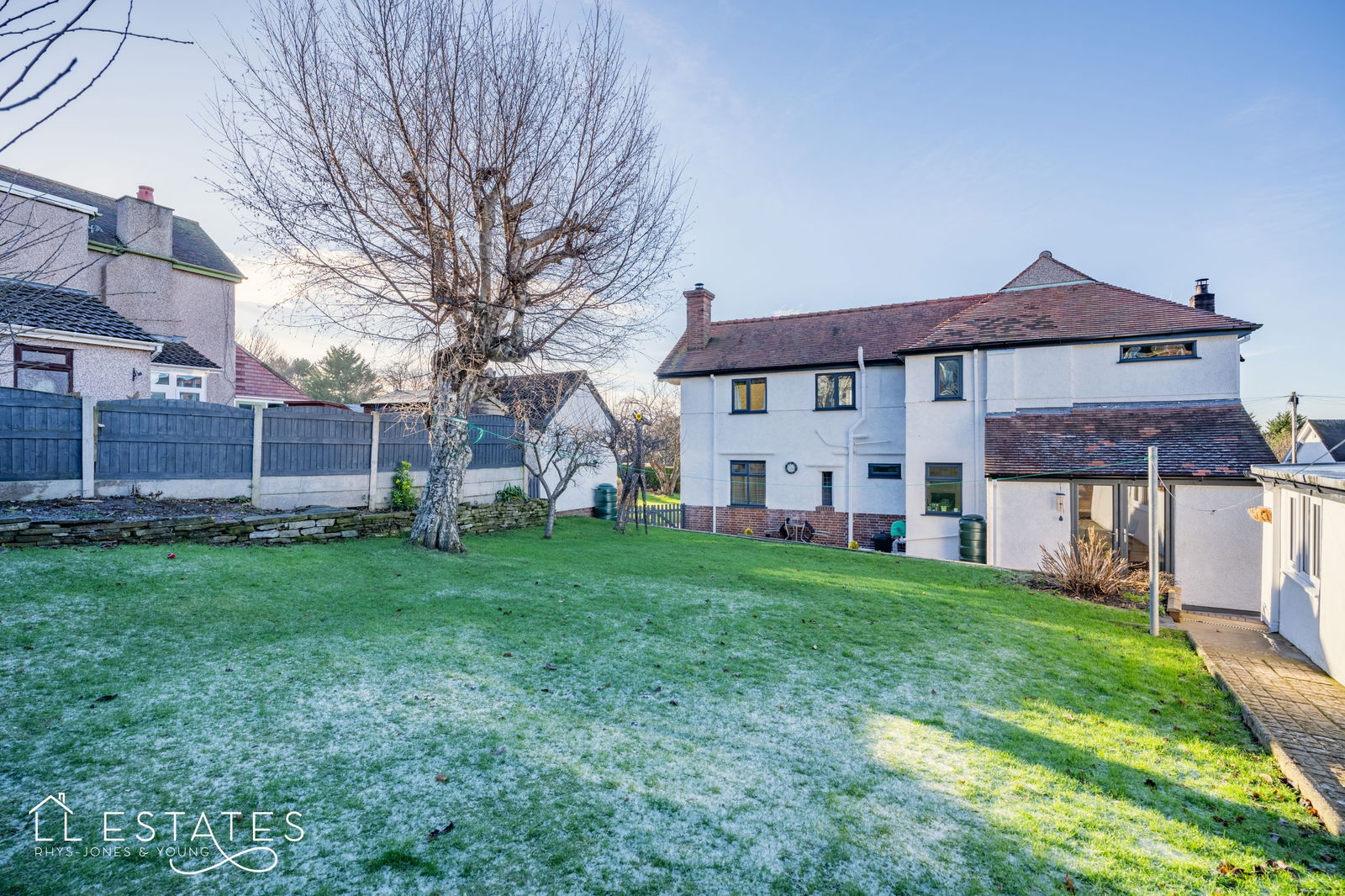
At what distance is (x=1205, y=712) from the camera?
5.25 m

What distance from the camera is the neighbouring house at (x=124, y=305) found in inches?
446

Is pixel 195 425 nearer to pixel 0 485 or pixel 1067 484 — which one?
pixel 0 485

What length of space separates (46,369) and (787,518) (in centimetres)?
1843

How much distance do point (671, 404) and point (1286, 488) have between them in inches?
1235

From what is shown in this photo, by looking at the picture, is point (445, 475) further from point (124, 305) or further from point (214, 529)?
point (124, 305)

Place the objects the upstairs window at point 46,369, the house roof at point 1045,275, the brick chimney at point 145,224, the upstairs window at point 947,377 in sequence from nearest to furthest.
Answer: the upstairs window at point 46,369, the upstairs window at point 947,377, the house roof at point 1045,275, the brick chimney at point 145,224

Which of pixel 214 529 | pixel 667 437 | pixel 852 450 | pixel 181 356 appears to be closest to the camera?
pixel 214 529

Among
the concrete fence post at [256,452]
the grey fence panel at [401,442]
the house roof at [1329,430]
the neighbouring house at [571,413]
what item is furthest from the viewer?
the house roof at [1329,430]

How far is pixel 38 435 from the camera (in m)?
7.75

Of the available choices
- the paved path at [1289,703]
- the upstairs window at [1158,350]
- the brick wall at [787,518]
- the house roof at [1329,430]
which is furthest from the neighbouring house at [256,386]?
the house roof at [1329,430]

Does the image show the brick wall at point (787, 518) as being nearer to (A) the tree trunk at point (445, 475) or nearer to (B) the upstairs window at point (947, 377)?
(B) the upstairs window at point (947, 377)

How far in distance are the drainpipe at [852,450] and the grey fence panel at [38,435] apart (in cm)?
1737

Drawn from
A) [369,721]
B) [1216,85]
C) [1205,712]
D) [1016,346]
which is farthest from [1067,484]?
[369,721]

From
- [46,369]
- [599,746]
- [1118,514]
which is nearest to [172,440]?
[46,369]
